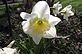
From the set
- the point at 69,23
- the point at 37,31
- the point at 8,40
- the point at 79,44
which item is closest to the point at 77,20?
the point at 69,23

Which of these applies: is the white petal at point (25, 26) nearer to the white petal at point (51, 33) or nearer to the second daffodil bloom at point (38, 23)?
the second daffodil bloom at point (38, 23)

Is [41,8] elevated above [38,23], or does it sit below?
above

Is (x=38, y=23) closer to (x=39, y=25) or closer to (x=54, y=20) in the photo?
(x=39, y=25)

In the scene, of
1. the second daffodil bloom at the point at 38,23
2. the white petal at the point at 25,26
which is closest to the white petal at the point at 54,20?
the second daffodil bloom at the point at 38,23

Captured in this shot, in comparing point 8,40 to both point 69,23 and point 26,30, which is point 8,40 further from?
point 26,30

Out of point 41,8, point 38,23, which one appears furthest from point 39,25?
point 41,8
